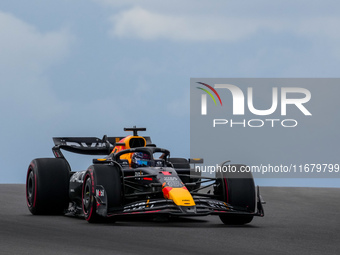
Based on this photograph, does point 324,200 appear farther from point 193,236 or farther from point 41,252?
point 41,252

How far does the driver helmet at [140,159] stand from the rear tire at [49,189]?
5.99 ft

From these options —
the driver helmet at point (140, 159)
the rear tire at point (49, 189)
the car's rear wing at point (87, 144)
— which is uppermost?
the car's rear wing at point (87, 144)

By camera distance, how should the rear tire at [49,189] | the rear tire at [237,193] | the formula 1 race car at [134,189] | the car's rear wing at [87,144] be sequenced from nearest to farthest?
the formula 1 race car at [134,189] → the rear tire at [237,193] → the rear tire at [49,189] → the car's rear wing at [87,144]

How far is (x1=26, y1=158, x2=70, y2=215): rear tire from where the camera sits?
17266mm

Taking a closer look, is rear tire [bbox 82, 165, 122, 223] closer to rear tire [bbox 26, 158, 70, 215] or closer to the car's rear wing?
rear tire [bbox 26, 158, 70, 215]

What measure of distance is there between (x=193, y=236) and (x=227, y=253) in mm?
1987

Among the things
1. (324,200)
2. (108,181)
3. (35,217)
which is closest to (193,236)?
(108,181)

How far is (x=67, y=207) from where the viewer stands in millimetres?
17438

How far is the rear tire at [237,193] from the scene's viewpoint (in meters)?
15.4

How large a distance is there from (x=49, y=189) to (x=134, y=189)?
91.8 inches

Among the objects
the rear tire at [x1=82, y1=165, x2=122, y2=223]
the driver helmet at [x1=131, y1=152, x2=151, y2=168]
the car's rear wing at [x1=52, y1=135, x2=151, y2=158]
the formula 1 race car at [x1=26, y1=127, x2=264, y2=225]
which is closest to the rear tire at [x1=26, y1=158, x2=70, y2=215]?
the formula 1 race car at [x1=26, y1=127, x2=264, y2=225]

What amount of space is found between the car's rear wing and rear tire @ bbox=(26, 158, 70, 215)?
1345mm

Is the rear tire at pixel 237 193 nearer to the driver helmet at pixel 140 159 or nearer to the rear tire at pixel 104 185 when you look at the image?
the driver helmet at pixel 140 159

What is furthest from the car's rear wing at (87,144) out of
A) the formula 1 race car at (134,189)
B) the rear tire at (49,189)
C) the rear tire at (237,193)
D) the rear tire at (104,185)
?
the rear tire at (104,185)
